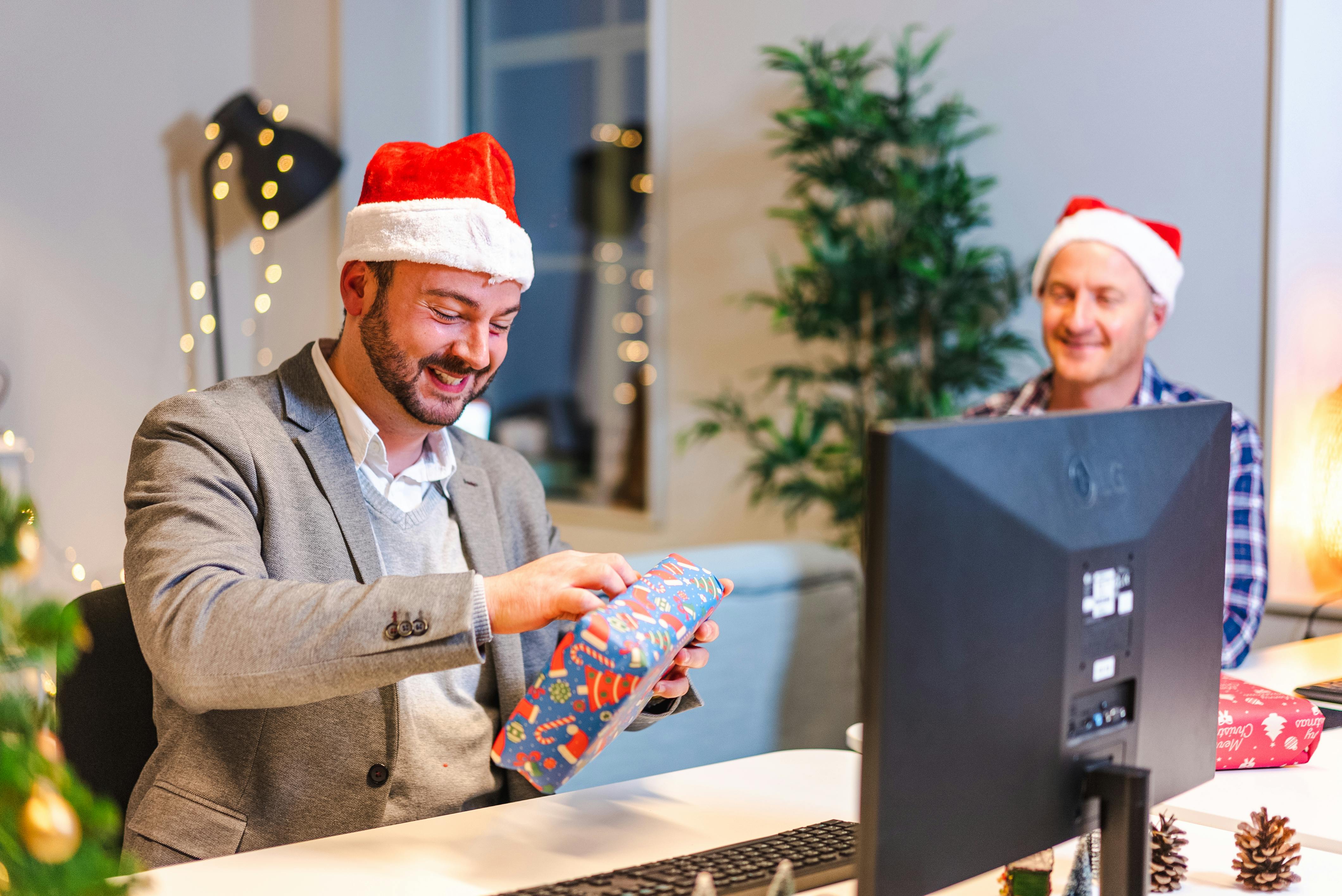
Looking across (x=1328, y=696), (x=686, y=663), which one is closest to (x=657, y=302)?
(x=1328, y=696)

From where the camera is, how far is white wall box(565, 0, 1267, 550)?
2.63 meters

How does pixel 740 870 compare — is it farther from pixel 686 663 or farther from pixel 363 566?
pixel 363 566

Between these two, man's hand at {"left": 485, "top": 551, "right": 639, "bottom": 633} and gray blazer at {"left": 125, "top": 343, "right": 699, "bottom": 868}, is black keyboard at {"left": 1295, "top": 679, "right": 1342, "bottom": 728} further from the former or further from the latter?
man's hand at {"left": 485, "top": 551, "right": 639, "bottom": 633}

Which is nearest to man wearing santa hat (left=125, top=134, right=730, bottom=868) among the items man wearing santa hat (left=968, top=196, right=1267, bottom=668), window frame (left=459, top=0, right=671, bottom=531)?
man wearing santa hat (left=968, top=196, right=1267, bottom=668)

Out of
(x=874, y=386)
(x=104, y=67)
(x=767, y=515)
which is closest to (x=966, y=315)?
(x=874, y=386)

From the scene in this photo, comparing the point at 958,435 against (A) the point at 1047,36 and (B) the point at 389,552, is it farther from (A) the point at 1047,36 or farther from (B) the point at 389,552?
(A) the point at 1047,36

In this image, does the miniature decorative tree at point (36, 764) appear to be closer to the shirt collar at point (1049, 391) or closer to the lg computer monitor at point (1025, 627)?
the lg computer monitor at point (1025, 627)

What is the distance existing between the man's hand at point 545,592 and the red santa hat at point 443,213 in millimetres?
473

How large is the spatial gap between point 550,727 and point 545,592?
142 millimetres

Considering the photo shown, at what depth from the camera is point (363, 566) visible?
144 cm

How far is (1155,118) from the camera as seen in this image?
2.77 meters

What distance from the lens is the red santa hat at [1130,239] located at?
2.34 meters

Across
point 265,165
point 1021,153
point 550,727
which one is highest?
point 265,165

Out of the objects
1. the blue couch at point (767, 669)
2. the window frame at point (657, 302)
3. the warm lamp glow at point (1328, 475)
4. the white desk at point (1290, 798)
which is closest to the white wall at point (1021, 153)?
the window frame at point (657, 302)
